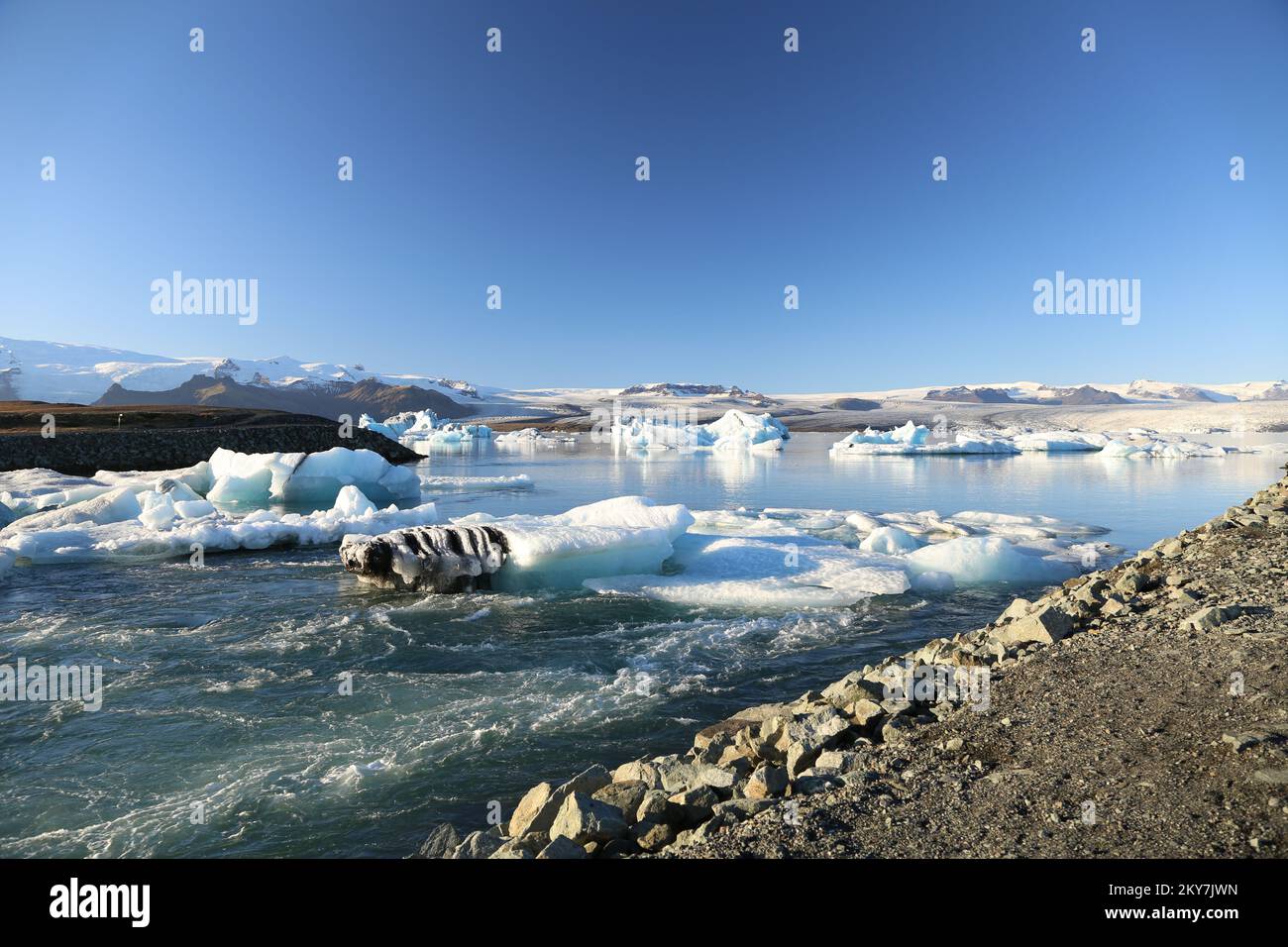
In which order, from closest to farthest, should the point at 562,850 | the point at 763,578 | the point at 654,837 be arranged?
the point at 562,850, the point at 654,837, the point at 763,578

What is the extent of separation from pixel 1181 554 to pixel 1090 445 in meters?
45.3

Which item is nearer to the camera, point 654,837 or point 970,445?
point 654,837

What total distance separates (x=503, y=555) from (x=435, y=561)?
3.07 feet

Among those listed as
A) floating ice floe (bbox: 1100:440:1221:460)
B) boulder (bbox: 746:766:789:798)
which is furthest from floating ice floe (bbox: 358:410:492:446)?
boulder (bbox: 746:766:789:798)

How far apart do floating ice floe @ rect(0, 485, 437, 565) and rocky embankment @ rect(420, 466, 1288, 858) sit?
10.4m

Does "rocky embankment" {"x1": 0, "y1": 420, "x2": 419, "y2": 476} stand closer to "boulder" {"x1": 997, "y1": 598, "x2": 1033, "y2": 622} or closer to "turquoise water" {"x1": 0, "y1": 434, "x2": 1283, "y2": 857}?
"turquoise water" {"x1": 0, "y1": 434, "x2": 1283, "y2": 857}

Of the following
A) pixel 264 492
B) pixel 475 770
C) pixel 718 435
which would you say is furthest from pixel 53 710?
pixel 718 435

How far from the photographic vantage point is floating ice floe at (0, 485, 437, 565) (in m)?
11.6

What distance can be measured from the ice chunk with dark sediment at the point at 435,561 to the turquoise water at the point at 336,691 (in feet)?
1.23

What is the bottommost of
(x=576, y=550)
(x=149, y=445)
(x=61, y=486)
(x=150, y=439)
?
(x=576, y=550)

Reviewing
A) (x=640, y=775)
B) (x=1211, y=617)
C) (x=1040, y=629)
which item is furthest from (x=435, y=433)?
(x=1211, y=617)

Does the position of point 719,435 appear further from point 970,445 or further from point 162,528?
point 162,528

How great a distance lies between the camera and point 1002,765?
3.18m
